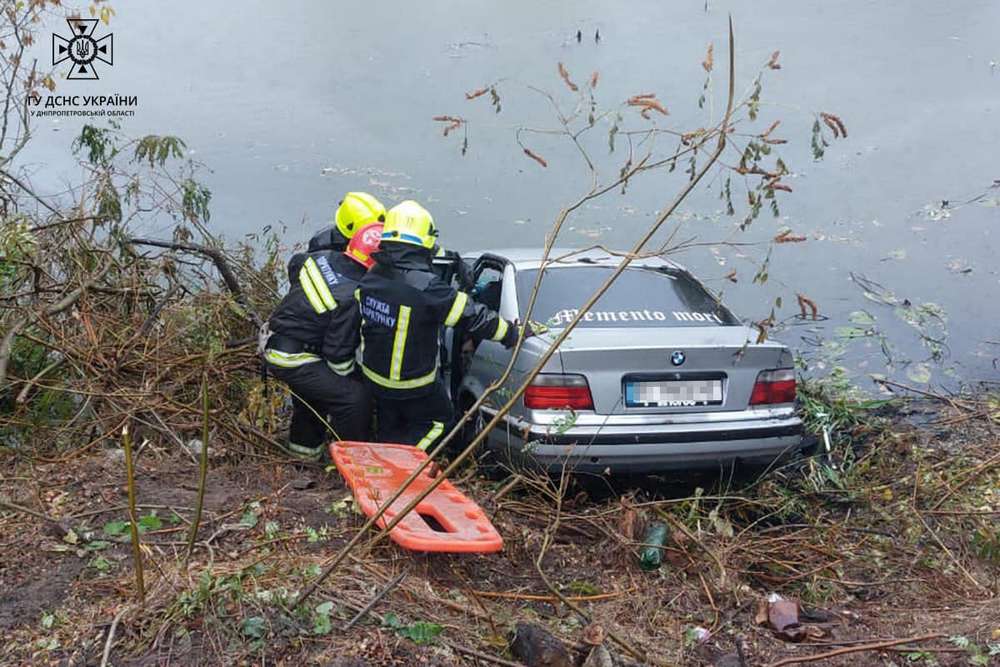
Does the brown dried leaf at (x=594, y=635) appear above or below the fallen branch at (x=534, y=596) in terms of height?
above

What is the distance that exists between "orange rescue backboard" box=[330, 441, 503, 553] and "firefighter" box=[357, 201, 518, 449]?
0.40 meters

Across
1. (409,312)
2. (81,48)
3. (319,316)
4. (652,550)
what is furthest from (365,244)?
(81,48)

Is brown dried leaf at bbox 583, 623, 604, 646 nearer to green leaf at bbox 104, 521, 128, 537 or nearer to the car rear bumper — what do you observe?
the car rear bumper

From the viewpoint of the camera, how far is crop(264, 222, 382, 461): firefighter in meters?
5.01

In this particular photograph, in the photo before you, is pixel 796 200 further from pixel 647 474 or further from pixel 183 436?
pixel 183 436

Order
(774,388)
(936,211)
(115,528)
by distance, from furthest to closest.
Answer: (936,211)
(774,388)
(115,528)

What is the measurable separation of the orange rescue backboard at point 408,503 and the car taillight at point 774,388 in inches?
62.1

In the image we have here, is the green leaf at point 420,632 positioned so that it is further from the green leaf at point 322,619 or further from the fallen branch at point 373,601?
the green leaf at point 322,619

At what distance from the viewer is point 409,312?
4.73 meters

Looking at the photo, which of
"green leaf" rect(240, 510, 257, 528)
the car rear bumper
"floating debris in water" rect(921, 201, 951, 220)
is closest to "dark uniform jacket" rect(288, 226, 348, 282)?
the car rear bumper

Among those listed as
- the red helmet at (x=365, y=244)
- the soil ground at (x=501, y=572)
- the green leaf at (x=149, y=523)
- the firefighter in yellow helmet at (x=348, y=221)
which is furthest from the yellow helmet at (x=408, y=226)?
the green leaf at (x=149, y=523)

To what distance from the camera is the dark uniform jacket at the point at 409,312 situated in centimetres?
471

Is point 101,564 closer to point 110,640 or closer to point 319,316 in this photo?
point 110,640

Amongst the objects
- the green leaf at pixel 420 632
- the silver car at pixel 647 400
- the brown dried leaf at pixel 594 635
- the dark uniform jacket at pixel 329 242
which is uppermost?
the dark uniform jacket at pixel 329 242
